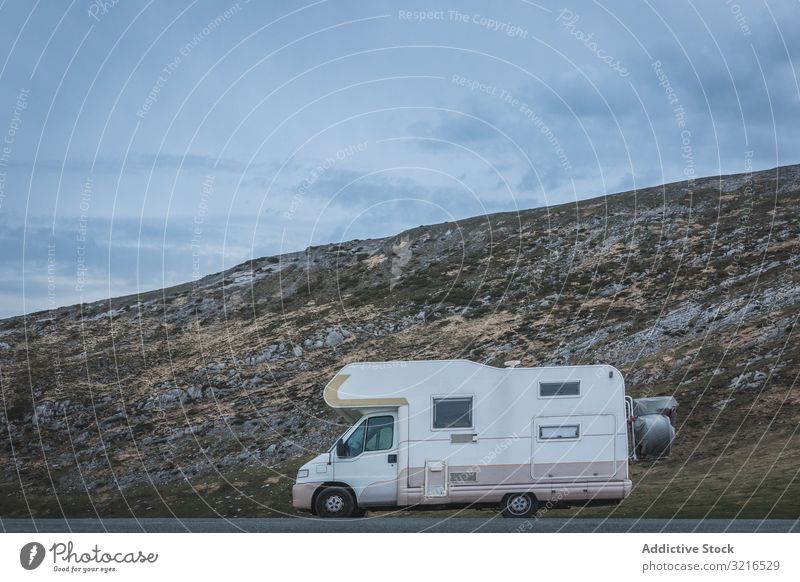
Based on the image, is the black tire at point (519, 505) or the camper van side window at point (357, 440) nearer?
the black tire at point (519, 505)

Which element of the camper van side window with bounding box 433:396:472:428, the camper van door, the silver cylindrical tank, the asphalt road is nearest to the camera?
the asphalt road

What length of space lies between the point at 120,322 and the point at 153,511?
44.5m

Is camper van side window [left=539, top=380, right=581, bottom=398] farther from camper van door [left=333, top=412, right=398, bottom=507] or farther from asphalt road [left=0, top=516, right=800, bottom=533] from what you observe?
camper van door [left=333, top=412, right=398, bottom=507]

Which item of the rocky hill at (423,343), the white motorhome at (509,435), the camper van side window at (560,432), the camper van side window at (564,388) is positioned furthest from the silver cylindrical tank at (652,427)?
the rocky hill at (423,343)

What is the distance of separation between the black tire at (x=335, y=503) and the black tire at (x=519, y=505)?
395 centimetres

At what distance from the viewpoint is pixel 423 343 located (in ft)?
213

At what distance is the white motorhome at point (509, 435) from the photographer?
947 inches

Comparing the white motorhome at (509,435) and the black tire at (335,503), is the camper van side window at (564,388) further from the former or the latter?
the black tire at (335,503)

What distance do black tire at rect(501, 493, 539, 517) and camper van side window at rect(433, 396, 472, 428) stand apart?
84.8 inches

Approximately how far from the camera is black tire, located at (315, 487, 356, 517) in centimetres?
2488

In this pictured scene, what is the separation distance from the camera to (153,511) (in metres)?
43.3

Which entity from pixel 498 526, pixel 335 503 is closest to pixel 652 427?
pixel 498 526

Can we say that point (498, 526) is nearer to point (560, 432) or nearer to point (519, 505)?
point (519, 505)

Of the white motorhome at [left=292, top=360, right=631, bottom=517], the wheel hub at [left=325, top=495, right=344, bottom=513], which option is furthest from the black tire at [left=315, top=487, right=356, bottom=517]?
the white motorhome at [left=292, top=360, right=631, bottom=517]
